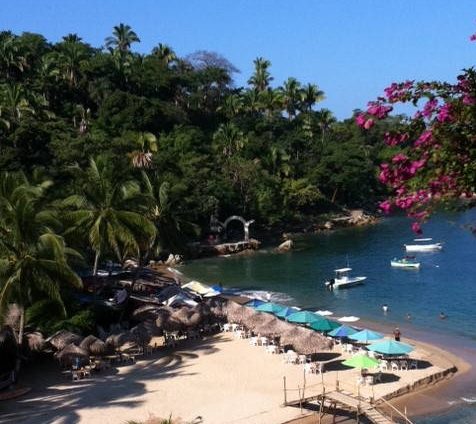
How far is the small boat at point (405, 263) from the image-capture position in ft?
187

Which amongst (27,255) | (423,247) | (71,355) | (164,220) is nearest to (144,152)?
(423,247)

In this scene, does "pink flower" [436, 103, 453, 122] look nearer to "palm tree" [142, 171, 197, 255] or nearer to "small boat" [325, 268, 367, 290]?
"palm tree" [142, 171, 197, 255]

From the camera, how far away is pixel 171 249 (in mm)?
38938

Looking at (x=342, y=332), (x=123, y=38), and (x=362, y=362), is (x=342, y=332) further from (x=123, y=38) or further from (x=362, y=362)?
(x=123, y=38)

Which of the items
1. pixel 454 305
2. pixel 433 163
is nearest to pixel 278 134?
pixel 454 305

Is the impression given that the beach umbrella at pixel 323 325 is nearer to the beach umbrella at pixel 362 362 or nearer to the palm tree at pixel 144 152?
the beach umbrella at pixel 362 362

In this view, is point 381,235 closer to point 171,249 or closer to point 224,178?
point 224,178

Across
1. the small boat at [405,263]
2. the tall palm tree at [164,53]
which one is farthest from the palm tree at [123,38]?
the small boat at [405,263]

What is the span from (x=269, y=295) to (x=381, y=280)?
11.4 meters

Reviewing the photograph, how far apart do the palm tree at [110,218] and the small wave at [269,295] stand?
13720 millimetres

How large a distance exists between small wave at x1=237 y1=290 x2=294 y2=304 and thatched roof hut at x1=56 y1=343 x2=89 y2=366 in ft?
65.2

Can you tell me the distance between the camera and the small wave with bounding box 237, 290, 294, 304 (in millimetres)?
45719

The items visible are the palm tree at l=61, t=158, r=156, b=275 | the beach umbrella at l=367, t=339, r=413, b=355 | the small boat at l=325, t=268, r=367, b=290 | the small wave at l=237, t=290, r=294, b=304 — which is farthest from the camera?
the small boat at l=325, t=268, r=367, b=290

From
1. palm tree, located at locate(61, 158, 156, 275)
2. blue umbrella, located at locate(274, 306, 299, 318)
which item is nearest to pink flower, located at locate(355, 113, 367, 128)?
palm tree, located at locate(61, 158, 156, 275)
